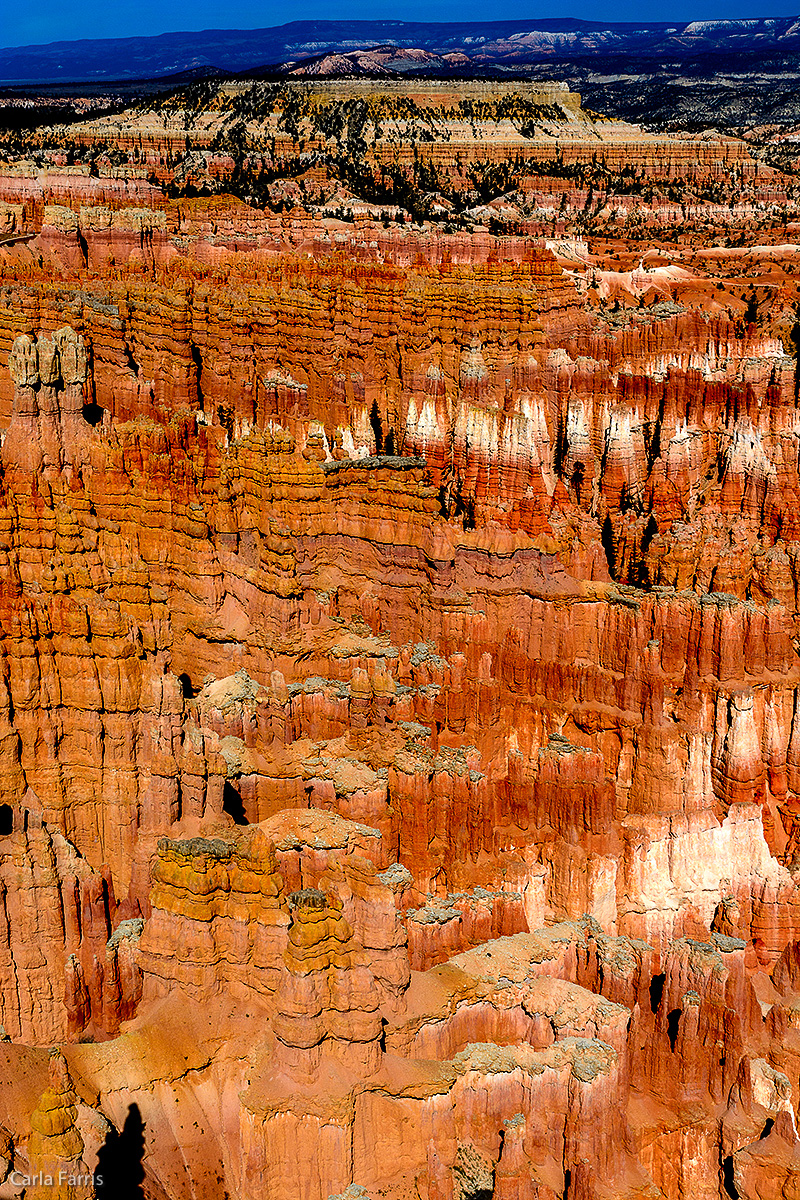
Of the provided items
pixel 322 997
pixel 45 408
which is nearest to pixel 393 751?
pixel 322 997

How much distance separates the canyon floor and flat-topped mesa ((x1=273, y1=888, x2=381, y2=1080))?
0.05 meters

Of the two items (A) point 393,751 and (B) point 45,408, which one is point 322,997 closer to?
(A) point 393,751

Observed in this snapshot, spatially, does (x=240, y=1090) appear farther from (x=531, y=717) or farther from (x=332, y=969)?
(x=531, y=717)

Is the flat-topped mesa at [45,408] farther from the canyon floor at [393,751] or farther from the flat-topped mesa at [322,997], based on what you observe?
the flat-topped mesa at [322,997]

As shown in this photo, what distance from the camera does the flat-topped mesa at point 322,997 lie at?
1414 centimetres

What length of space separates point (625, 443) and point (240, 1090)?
664 inches

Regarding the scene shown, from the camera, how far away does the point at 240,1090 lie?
14578 mm

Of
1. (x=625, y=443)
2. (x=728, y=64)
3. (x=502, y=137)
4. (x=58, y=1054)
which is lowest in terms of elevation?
(x=58, y=1054)

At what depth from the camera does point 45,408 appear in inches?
917

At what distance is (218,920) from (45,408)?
11842 millimetres

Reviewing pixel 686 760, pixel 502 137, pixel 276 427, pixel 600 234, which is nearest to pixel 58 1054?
pixel 686 760

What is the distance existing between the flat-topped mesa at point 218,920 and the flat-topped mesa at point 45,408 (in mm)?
10082

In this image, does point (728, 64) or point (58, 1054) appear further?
point (728, 64)

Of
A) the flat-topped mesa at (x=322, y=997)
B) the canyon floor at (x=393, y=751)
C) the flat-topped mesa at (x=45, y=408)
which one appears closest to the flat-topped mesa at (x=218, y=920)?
the canyon floor at (x=393, y=751)
